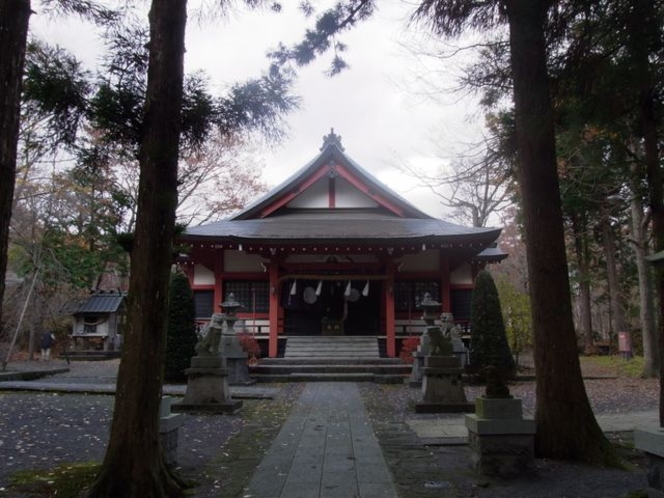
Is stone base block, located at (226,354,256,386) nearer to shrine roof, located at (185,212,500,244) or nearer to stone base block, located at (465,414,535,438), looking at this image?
shrine roof, located at (185,212,500,244)

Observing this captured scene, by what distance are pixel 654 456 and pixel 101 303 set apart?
22.9 metres

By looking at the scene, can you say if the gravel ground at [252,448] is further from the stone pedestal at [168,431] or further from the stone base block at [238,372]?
the stone base block at [238,372]

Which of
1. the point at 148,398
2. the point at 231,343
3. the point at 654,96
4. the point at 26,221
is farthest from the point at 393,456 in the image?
the point at 26,221

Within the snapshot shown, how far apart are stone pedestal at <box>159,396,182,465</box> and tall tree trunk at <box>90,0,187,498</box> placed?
54 cm

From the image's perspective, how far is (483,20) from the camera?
6750 millimetres

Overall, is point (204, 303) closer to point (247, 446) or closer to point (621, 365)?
point (247, 446)

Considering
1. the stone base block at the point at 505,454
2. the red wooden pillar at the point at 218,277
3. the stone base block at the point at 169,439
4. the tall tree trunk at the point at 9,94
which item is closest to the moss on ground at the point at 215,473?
the stone base block at the point at 169,439

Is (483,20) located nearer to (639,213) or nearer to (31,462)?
(31,462)

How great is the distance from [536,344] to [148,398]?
4.02m

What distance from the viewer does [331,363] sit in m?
14.6

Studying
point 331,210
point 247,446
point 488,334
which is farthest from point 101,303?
point 247,446

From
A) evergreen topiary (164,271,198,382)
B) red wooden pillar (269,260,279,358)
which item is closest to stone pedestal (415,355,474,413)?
evergreen topiary (164,271,198,382)

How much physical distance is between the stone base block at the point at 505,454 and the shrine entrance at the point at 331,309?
38.8 feet

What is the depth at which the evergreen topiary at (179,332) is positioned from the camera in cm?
1312
